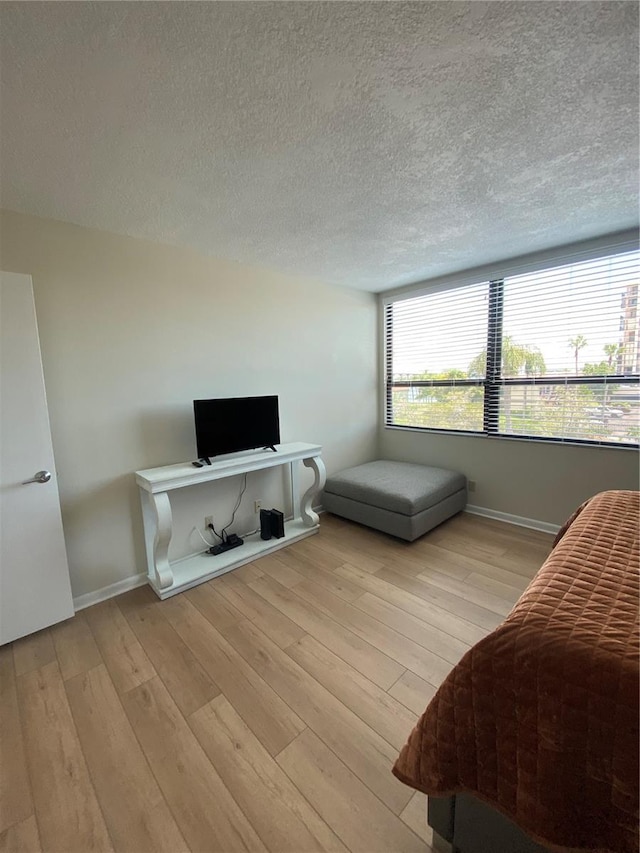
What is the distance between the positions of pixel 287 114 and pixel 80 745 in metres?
2.63

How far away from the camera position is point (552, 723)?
2.66 ft

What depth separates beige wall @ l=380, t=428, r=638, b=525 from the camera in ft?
9.11

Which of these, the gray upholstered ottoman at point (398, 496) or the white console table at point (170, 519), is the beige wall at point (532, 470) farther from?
the white console table at point (170, 519)

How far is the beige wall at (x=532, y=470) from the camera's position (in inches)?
109

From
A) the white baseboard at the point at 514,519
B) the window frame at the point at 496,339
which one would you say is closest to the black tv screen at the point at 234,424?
the window frame at the point at 496,339

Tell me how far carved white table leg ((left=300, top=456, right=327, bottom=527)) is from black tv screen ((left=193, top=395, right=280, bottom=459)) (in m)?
0.44

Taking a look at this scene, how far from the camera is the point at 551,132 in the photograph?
1.45m

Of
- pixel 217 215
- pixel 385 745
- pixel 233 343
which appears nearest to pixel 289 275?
pixel 233 343

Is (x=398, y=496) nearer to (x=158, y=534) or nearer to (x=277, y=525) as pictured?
(x=277, y=525)

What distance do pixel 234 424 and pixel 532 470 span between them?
2701 millimetres

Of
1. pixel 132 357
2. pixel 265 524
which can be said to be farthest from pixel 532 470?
pixel 132 357

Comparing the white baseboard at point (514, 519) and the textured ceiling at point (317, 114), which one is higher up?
the textured ceiling at point (317, 114)

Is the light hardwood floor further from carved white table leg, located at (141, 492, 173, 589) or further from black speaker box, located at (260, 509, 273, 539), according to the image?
black speaker box, located at (260, 509, 273, 539)

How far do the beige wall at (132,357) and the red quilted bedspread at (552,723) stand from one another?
2.21m
